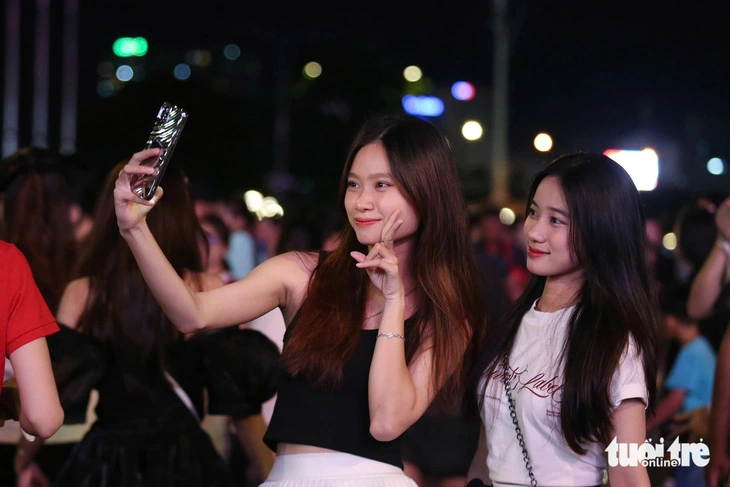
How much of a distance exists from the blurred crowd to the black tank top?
410 mm

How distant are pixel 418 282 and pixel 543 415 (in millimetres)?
652

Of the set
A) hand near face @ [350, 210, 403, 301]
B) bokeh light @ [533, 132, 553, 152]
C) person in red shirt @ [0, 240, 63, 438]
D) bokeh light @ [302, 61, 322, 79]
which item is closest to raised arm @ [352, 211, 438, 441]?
hand near face @ [350, 210, 403, 301]

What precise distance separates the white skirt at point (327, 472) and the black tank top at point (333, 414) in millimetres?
31

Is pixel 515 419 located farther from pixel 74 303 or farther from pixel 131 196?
pixel 74 303

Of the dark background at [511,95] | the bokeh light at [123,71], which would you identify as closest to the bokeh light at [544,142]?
the dark background at [511,95]

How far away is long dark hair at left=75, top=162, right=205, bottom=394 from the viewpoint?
14.4ft

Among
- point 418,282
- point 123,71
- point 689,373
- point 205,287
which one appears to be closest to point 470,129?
point 689,373

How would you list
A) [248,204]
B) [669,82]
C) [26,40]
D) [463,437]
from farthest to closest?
[26,40], [669,82], [248,204], [463,437]

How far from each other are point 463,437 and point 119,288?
92.1 inches

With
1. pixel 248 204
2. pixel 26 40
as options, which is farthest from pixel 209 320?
pixel 26 40

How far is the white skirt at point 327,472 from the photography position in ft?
10.8

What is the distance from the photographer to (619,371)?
308cm

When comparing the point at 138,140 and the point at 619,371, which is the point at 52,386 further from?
the point at 138,140

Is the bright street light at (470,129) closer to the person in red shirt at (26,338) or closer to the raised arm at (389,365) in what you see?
the raised arm at (389,365)
